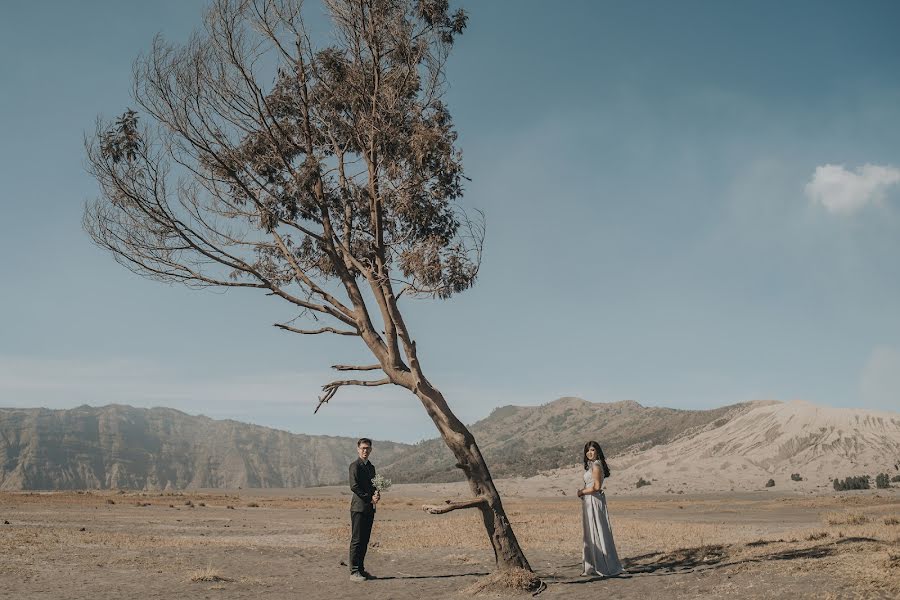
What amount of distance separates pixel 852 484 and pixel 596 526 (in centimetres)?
4818

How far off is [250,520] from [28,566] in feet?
67.6

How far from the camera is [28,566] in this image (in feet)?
47.4

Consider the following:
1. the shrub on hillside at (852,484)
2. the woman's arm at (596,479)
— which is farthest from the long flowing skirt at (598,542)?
the shrub on hillside at (852,484)

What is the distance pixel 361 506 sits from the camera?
13.2m

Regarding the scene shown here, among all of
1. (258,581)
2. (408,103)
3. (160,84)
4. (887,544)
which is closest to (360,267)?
(408,103)

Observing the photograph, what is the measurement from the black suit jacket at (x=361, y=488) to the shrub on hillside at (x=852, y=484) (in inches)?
1943

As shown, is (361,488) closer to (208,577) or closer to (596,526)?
(208,577)

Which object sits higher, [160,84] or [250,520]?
[160,84]

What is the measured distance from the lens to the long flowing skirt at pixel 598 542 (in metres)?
12.8

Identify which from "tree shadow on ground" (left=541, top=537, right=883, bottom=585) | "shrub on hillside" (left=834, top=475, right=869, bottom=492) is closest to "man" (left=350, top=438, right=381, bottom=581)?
"tree shadow on ground" (left=541, top=537, right=883, bottom=585)

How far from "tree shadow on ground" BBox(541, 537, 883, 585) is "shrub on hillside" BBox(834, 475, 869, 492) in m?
43.0

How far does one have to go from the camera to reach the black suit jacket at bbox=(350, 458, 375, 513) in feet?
43.2

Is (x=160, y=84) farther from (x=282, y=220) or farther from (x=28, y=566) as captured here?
(x=28, y=566)

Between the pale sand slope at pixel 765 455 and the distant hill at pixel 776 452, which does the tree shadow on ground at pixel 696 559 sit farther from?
the distant hill at pixel 776 452
